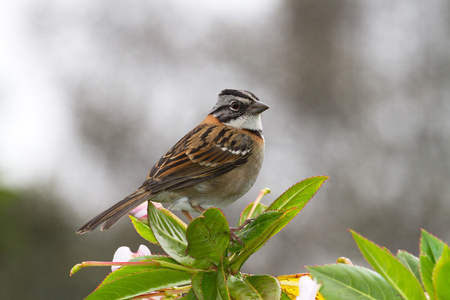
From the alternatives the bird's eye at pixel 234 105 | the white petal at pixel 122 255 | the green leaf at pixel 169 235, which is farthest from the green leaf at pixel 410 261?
the bird's eye at pixel 234 105

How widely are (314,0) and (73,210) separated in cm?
1143

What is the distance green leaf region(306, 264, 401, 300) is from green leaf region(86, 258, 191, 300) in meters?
0.50

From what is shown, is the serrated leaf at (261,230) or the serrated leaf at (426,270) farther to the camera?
the serrated leaf at (261,230)

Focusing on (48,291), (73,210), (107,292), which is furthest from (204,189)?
(73,210)

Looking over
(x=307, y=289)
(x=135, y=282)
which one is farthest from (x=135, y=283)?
(x=307, y=289)

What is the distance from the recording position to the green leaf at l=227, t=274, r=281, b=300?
A: 1.18 meters

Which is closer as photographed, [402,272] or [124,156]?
[402,272]

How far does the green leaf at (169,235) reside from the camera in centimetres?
127

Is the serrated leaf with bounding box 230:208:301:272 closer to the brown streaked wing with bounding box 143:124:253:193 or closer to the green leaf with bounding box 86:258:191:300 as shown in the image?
the green leaf with bounding box 86:258:191:300

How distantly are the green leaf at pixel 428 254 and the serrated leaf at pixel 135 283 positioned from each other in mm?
590

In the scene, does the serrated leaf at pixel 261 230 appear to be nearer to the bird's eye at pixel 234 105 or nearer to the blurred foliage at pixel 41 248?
the bird's eye at pixel 234 105

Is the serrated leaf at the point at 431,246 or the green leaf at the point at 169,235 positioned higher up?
the green leaf at the point at 169,235

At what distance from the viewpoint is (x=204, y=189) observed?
253cm

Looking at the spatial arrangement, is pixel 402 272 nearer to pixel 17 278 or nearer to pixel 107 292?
pixel 107 292
